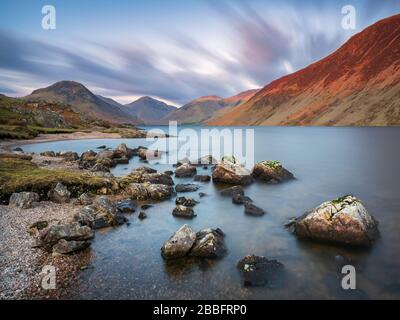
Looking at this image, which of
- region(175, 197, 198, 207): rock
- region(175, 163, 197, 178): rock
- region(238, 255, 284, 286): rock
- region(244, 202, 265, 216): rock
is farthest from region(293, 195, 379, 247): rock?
region(175, 163, 197, 178): rock

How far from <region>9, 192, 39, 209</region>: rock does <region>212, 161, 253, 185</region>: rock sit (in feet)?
55.1

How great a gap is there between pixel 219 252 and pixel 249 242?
2.28 metres

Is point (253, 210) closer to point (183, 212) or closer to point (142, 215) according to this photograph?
point (183, 212)

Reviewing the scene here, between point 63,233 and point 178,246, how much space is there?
5605mm

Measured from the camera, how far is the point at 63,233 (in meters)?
13.9

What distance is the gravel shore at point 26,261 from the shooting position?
10164mm

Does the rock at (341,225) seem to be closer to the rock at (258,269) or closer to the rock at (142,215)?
the rock at (258,269)

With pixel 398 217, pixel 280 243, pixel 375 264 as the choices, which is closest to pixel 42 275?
pixel 280 243

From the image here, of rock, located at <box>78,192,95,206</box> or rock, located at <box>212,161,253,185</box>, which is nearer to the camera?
rock, located at <box>78,192,95,206</box>

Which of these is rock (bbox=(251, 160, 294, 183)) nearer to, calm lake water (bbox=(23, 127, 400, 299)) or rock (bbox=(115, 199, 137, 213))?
calm lake water (bbox=(23, 127, 400, 299))

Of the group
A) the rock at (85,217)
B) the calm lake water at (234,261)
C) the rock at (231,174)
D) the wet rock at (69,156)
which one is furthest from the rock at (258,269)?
the wet rock at (69,156)

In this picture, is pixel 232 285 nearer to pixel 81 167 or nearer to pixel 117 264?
pixel 117 264

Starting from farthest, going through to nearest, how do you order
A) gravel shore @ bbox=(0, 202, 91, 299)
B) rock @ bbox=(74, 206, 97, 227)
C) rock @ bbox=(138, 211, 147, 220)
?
rock @ bbox=(138, 211, 147, 220) < rock @ bbox=(74, 206, 97, 227) < gravel shore @ bbox=(0, 202, 91, 299)

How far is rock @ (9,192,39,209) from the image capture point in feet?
60.3
